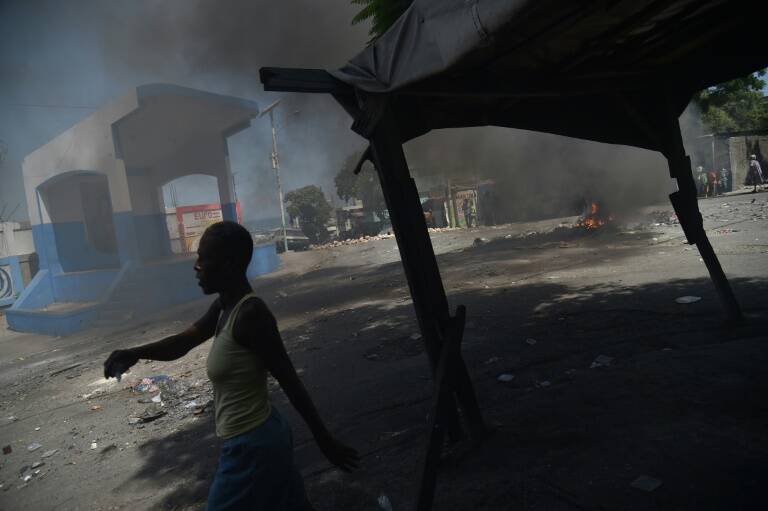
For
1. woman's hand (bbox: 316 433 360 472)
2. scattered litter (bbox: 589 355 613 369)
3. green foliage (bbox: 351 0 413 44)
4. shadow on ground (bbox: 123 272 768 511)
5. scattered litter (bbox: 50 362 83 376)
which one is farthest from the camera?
scattered litter (bbox: 50 362 83 376)

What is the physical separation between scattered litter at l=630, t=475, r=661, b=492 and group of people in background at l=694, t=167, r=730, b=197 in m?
20.8

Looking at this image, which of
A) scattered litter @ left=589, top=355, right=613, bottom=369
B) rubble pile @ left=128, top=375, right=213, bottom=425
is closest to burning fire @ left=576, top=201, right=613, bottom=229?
scattered litter @ left=589, top=355, right=613, bottom=369

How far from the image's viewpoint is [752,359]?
3385mm

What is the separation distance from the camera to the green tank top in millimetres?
1659

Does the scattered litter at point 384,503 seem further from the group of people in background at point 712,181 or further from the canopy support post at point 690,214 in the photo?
the group of people in background at point 712,181

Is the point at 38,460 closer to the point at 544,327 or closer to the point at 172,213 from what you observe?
the point at 544,327

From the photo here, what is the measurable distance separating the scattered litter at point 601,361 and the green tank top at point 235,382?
2986mm

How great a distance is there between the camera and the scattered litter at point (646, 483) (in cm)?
218

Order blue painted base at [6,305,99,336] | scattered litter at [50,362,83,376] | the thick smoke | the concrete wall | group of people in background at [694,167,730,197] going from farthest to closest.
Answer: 1. group of people in background at [694,167,730,197]
2. the thick smoke
3. the concrete wall
4. blue painted base at [6,305,99,336]
5. scattered litter at [50,362,83,376]

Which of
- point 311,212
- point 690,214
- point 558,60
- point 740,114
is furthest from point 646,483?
point 740,114

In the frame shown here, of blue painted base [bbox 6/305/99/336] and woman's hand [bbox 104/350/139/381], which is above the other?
woman's hand [bbox 104/350/139/381]

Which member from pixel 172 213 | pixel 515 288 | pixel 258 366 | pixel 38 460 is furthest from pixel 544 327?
pixel 172 213

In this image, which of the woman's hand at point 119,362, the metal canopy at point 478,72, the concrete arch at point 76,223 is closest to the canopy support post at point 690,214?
the metal canopy at point 478,72

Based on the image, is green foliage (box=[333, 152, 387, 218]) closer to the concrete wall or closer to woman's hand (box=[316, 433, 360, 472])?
the concrete wall
